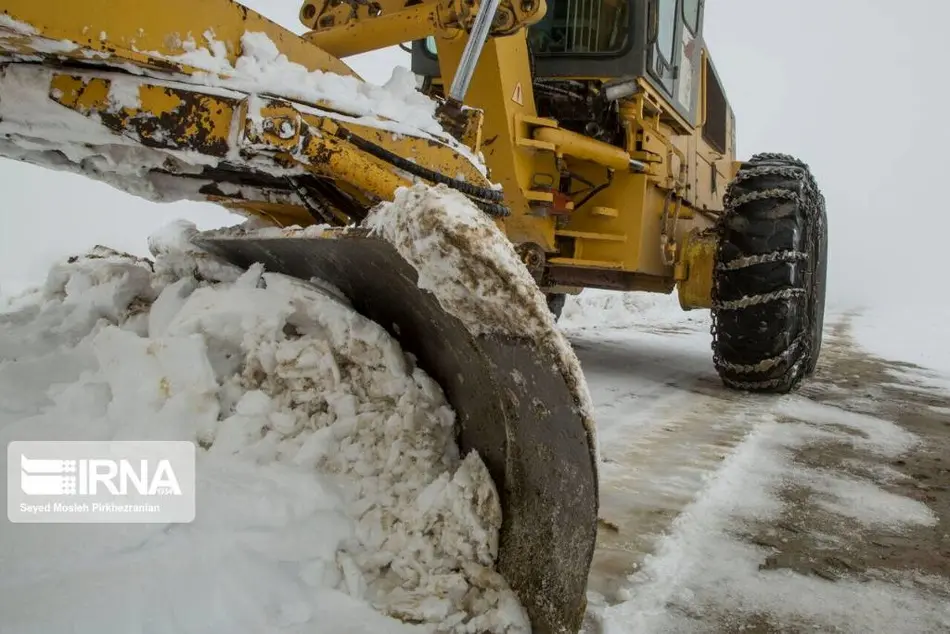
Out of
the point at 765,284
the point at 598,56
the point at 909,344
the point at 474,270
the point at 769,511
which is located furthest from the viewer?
the point at 909,344

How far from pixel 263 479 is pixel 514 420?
57 cm

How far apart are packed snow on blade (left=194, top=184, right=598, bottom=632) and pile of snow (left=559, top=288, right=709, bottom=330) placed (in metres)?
5.62

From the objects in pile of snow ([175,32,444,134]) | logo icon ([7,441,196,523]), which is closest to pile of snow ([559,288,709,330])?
pile of snow ([175,32,444,134])

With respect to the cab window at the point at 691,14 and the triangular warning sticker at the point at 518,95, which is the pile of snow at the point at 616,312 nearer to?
the cab window at the point at 691,14

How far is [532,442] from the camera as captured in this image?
4.42 feet

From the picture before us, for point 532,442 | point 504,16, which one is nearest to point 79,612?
point 532,442

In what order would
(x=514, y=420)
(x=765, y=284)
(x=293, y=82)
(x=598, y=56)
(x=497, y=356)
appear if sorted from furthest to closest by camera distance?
1. (x=598, y=56)
2. (x=765, y=284)
3. (x=293, y=82)
4. (x=514, y=420)
5. (x=497, y=356)

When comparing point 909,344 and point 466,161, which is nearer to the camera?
point 466,161

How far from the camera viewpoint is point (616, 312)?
27.8 feet

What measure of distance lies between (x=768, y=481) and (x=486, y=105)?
7.33ft

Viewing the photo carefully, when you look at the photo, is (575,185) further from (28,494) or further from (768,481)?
(28,494)

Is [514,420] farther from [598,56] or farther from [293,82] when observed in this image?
[598,56]

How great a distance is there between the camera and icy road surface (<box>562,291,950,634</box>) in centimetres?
148

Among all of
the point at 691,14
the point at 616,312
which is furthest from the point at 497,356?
the point at 616,312
